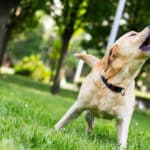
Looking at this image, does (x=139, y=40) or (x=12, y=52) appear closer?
(x=139, y=40)

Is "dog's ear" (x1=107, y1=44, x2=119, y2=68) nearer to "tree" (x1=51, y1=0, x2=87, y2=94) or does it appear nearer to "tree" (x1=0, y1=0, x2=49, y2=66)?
"tree" (x1=51, y1=0, x2=87, y2=94)

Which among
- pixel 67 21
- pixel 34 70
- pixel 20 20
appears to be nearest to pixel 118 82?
pixel 67 21

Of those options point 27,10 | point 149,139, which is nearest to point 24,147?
point 149,139

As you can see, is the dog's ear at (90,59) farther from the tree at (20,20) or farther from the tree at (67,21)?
the tree at (20,20)

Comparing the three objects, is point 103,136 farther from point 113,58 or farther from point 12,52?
point 12,52

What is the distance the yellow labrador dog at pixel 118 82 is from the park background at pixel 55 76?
34 cm

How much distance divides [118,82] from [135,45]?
0.53 metres

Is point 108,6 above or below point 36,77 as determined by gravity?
above

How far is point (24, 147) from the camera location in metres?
5.25

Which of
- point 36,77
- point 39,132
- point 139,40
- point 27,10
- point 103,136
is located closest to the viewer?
point 39,132

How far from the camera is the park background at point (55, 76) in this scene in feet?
20.3

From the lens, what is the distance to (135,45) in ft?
22.4

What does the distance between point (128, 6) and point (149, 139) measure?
18.4m

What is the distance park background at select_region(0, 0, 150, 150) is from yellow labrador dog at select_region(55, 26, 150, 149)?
343 mm
